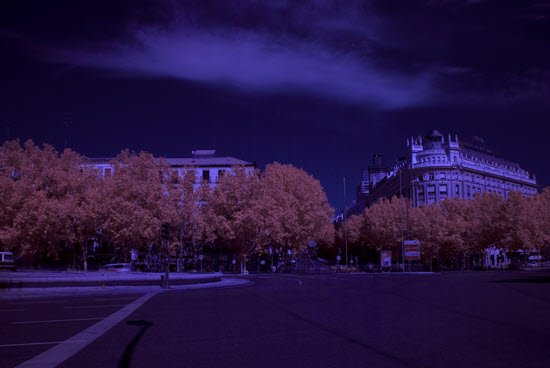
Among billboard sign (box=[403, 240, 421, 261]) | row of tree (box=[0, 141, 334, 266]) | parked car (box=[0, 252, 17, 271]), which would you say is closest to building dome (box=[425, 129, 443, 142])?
billboard sign (box=[403, 240, 421, 261])

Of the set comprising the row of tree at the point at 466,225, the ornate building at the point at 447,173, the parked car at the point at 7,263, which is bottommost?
the parked car at the point at 7,263

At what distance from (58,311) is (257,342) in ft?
32.9

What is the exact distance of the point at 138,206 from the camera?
2063 inches

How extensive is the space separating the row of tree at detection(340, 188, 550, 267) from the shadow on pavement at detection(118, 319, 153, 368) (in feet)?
224

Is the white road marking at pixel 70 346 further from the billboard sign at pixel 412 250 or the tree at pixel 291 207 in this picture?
the billboard sign at pixel 412 250

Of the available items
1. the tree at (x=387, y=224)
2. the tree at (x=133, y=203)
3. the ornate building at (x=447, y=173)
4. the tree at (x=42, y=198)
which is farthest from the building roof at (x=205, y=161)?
the tree at (x=42, y=198)

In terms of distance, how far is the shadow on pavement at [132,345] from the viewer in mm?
8438

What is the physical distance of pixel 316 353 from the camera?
8844mm

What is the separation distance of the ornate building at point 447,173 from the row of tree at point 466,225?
11.8 meters

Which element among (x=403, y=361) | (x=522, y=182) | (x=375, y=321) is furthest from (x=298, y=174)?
(x=522, y=182)

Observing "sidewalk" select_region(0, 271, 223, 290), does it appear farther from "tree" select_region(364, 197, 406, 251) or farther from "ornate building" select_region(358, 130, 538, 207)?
"ornate building" select_region(358, 130, 538, 207)

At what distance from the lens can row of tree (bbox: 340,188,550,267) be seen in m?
74.4

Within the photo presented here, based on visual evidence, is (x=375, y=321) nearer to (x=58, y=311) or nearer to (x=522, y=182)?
(x=58, y=311)

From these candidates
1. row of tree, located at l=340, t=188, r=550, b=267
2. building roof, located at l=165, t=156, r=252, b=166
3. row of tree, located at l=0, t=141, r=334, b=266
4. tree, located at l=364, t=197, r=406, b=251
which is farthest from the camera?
building roof, located at l=165, t=156, r=252, b=166
